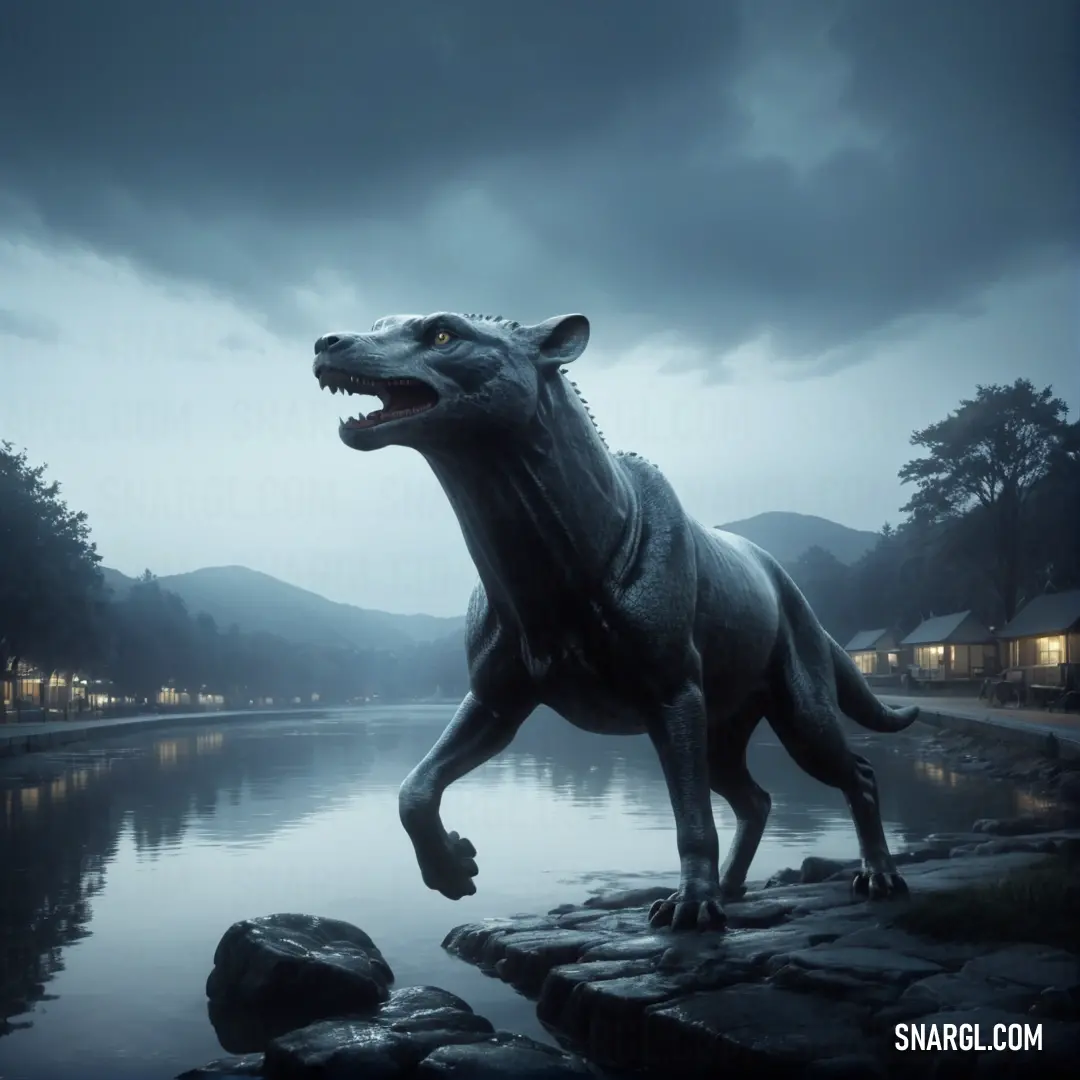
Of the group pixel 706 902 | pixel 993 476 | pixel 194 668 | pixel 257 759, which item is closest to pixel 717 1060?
pixel 706 902

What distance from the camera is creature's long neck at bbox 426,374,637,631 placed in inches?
193

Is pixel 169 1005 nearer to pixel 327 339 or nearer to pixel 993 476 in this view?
pixel 327 339

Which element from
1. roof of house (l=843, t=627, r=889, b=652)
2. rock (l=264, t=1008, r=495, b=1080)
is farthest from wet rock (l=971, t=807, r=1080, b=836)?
roof of house (l=843, t=627, r=889, b=652)

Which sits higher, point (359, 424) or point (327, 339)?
point (327, 339)

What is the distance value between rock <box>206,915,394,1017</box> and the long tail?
3.04 meters

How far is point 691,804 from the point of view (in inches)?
203

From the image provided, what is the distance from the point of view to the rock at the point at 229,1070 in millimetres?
4156

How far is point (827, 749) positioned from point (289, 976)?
2857 mm

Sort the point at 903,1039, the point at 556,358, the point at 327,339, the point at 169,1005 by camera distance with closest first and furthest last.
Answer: the point at 903,1039, the point at 327,339, the point at 556,358, the point at 169,1005

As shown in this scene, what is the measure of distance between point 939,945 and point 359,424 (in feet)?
10.7

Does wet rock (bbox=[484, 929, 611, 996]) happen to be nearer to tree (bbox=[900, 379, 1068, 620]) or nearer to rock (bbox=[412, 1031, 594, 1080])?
rock (bbox=[412, 1031, 594, 1080])

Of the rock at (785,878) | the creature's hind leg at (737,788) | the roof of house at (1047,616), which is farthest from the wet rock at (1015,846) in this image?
the roof of house at (1047,616)

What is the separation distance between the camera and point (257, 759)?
24.6 m

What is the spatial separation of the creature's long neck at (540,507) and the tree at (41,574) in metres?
37.8
